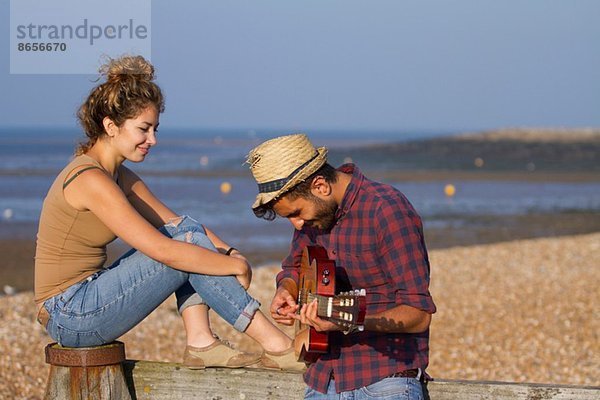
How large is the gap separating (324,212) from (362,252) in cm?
21

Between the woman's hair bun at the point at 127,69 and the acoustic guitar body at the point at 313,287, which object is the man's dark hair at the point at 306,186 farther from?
the woman's hair bun at the point at 127,69

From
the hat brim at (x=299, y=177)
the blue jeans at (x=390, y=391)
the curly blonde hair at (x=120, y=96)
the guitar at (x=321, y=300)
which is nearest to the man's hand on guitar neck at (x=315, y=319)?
the guitar at (x=321, y=300)

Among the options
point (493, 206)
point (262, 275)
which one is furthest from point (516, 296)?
point (493, 206)

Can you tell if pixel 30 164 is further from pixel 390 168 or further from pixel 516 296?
pixel 516 296

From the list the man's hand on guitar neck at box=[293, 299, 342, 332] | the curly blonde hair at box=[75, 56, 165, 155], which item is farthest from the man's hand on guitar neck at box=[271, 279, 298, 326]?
the curly blonde hair at box=[75, 56, 165, 155]

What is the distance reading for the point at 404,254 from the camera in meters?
3.71

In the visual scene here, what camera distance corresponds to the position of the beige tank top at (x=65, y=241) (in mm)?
4383

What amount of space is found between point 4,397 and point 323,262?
400 centimetres

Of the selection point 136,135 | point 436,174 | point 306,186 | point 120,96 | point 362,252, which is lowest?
point 436,174

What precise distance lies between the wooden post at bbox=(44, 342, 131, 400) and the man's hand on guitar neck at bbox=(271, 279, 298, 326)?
81 centimetres

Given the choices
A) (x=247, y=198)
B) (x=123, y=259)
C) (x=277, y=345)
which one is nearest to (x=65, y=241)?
(x=123, y=259)

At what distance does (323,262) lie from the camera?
3738mm

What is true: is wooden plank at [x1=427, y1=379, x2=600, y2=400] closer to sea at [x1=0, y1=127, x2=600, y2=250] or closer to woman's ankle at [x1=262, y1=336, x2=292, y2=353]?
woman's ankle at [x1=262, y1=336, x2=292, y2=353]

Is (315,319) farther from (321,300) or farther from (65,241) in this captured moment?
(65,241)
